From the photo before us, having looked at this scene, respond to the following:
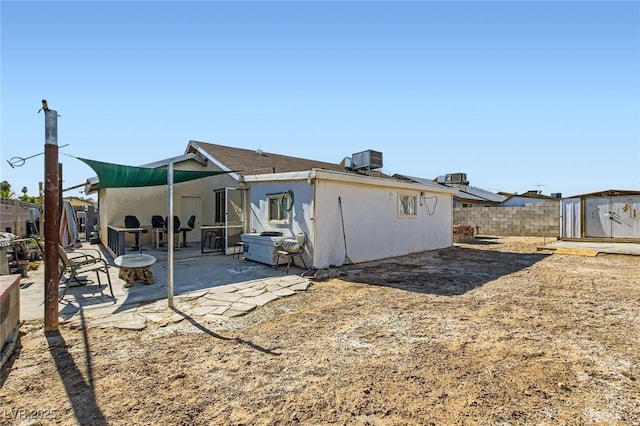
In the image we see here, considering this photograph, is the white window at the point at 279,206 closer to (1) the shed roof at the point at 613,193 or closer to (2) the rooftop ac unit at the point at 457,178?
(1) the shed roof at the point at 613,193

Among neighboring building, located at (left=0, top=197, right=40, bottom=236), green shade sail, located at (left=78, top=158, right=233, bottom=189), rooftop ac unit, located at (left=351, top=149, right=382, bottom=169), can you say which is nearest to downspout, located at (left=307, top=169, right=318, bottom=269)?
green shade sail, located at (left=78, top=158, right=233, bottom=189)

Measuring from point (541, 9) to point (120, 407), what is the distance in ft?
32.1

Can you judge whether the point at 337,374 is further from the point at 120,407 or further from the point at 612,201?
the point at 612,201

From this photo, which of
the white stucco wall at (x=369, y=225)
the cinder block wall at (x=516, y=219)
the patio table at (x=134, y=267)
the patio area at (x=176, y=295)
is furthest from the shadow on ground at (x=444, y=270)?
the cinder block wall at (x=516, y=219)

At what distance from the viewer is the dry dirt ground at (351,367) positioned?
2.39 meters

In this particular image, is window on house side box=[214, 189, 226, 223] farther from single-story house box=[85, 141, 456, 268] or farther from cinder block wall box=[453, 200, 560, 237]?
cinder block wall box=[453, 200, 560, 237]

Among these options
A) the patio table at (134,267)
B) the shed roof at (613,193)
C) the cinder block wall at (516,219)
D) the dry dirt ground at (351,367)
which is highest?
the shed roof at (613,193)

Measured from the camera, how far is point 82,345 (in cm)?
356

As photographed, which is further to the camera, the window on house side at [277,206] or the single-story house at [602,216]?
the single-story house at [602,216]

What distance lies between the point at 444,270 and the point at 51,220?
25.6 ft

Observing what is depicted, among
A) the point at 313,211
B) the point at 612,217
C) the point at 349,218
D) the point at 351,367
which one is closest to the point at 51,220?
the point at 351,367

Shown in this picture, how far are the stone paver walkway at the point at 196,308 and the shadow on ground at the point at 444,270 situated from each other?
207 centimetres

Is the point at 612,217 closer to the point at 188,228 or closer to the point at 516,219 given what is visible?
the point at 516,219

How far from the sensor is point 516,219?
720 inches
